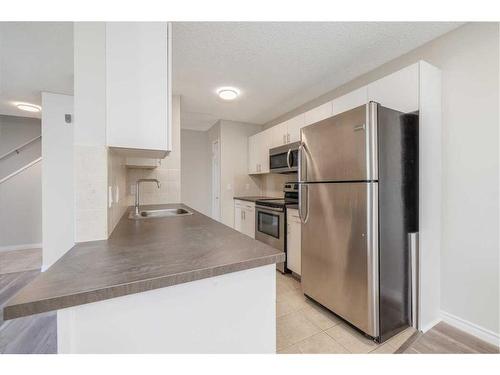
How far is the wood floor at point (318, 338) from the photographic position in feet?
4.91

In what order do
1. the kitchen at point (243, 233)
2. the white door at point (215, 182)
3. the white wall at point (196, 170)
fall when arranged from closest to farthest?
the kitchen at point (243, 233) → the white door at point (215, 182) → the white wall at point (196, 170)

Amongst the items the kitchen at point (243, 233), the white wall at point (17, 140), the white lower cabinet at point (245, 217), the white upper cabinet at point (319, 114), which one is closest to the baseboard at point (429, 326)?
the kitchen at point (243, 233)

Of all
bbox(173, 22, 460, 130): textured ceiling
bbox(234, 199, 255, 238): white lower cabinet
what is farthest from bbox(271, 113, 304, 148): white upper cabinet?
bbox(234, 199, 255, 238): white lower cabinet

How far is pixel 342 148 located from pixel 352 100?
736 mm

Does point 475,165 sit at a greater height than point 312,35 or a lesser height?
lesser

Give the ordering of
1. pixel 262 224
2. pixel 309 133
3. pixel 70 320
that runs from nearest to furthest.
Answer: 1. pixel 70 320
2. pixel 309 133
3. pixel 262 224

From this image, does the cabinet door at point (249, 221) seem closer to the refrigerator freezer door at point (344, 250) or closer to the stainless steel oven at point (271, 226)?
the stainless steel oven at point (271, 226)

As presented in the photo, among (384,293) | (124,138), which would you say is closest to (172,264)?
(124,138)

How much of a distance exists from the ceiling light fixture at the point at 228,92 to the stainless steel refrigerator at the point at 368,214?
140cm

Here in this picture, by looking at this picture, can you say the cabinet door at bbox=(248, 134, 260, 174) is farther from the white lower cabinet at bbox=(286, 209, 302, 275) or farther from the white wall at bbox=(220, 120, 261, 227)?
the white lower cabinet at bbox=(286, 209, 302, 275)

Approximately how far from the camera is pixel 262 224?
3.22 meters

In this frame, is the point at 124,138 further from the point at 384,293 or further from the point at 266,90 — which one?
the point at 266,90

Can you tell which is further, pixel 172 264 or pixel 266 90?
pixel 266 90
